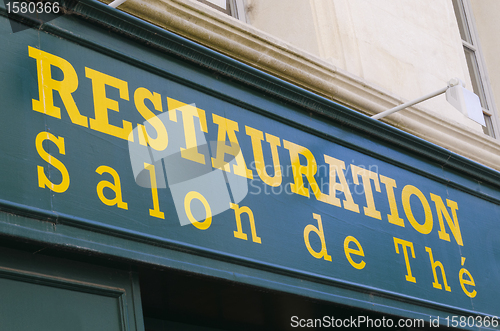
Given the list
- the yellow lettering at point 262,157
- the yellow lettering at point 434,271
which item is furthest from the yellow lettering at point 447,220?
the yellow lettering at point 262,157

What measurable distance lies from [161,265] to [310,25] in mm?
3247

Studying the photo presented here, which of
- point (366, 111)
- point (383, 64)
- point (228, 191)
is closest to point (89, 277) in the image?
point (228, 191)

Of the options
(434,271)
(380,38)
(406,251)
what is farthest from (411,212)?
(380,38)

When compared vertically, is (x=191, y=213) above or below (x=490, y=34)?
below

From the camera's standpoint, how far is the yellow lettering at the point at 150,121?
13.3 feet

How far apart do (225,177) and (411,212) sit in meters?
1.93

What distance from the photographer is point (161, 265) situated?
373 centimetres

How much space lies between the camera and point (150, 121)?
13.5ft

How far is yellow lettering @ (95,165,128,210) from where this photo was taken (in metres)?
3.67

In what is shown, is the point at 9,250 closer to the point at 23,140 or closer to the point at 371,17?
the point at 23,140

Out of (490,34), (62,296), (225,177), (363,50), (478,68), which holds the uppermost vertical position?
(490,34)

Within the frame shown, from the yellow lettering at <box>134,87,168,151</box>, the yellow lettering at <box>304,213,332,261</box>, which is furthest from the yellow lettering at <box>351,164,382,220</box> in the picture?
the yellow lettering at <box>134,87,168,151</box>

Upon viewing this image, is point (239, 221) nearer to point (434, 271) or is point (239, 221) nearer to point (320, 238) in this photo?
point (320, 238)

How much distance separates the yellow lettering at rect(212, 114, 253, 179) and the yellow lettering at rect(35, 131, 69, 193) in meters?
1.13
